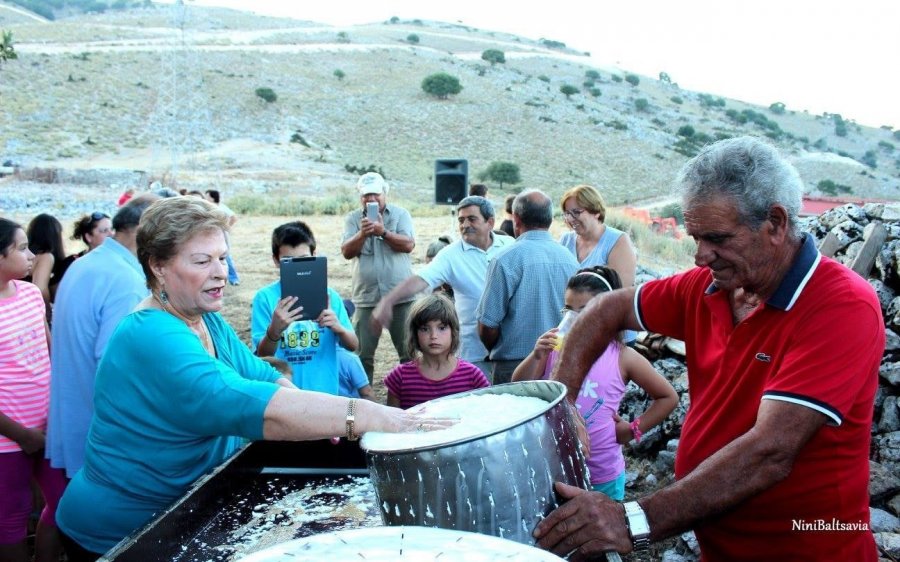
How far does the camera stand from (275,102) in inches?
1923

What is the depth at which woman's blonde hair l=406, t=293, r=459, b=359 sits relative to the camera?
420 centimetres

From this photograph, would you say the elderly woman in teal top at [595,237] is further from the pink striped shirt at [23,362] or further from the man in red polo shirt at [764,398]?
the pink striped shirt at [23,362]

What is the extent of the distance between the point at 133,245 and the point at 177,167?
32757mm

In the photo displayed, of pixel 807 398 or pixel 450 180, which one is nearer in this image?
pixel 807 398

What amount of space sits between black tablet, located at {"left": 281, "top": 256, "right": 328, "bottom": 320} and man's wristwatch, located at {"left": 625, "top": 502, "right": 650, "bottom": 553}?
2.75 meters

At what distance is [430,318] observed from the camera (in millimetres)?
4191

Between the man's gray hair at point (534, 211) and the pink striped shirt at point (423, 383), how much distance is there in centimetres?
117

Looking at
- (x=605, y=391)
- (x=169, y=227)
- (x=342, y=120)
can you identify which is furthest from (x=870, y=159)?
(x=169, y=227)

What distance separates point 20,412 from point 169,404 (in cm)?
209

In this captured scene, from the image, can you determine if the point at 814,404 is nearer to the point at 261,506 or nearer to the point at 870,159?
the point at 261,506

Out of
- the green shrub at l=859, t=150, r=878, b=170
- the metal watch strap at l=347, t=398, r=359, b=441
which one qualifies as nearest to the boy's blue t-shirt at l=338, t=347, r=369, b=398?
the metal watch strap at l=347, t=398, r=359, b=441

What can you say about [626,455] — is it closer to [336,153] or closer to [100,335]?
[100,335]

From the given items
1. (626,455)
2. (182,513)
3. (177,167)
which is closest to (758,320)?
(182,513)

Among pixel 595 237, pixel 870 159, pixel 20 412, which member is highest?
pixel 595 237
